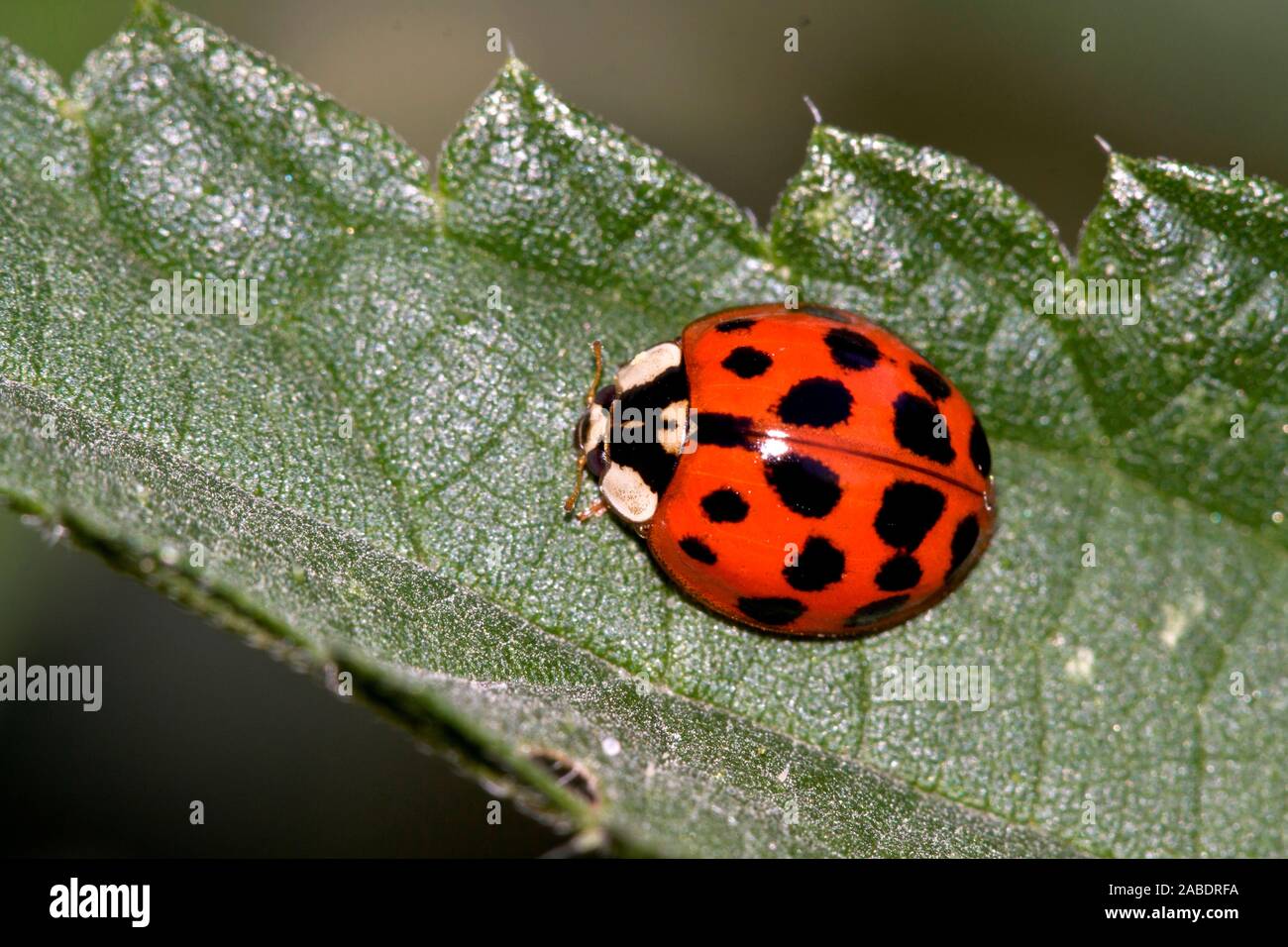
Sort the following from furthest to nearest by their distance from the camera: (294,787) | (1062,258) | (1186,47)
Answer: (1186,47), (294,787), (1062,258)

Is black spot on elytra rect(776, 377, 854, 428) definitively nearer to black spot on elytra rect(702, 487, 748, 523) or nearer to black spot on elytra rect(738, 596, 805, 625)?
black spot on elytra rect(702, 487, 748, 523)

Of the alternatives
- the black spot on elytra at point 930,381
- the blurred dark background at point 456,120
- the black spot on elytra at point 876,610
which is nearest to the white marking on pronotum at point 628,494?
the black spot on elytra at point 876,610

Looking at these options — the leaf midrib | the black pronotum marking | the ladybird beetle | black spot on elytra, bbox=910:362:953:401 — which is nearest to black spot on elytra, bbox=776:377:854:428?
the ladybird beetle

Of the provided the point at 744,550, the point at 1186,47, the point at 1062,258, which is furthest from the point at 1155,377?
the point at 1186,47

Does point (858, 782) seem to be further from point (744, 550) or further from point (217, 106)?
point (217, 106)
